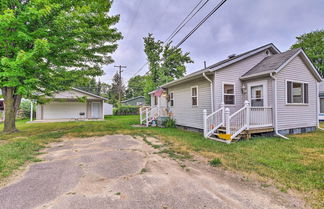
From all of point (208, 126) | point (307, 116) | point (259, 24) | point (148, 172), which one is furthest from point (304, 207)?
point (259, 24)

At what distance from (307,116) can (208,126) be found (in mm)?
5692

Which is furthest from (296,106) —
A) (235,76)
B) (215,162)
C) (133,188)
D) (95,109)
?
(95,109)

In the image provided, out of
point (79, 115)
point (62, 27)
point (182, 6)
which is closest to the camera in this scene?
point (62, 27)

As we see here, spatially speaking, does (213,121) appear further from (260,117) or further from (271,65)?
(271,65)

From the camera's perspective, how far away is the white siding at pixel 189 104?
814cm

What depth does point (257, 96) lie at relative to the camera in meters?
7.84

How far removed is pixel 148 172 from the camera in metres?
3.50

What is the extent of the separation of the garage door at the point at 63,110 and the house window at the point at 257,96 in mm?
19050

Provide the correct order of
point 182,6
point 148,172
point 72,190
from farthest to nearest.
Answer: point 182,6
point 148,172
point 72,190

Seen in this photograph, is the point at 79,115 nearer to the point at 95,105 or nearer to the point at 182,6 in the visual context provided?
the point at 95,105

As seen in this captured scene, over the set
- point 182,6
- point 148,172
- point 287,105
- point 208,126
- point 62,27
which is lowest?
point 148,172

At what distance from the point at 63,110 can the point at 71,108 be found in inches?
35.7

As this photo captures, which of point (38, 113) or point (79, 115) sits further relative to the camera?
point (79, 115)

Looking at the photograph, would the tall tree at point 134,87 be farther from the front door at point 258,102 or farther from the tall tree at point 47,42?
the front door at point 258,102
